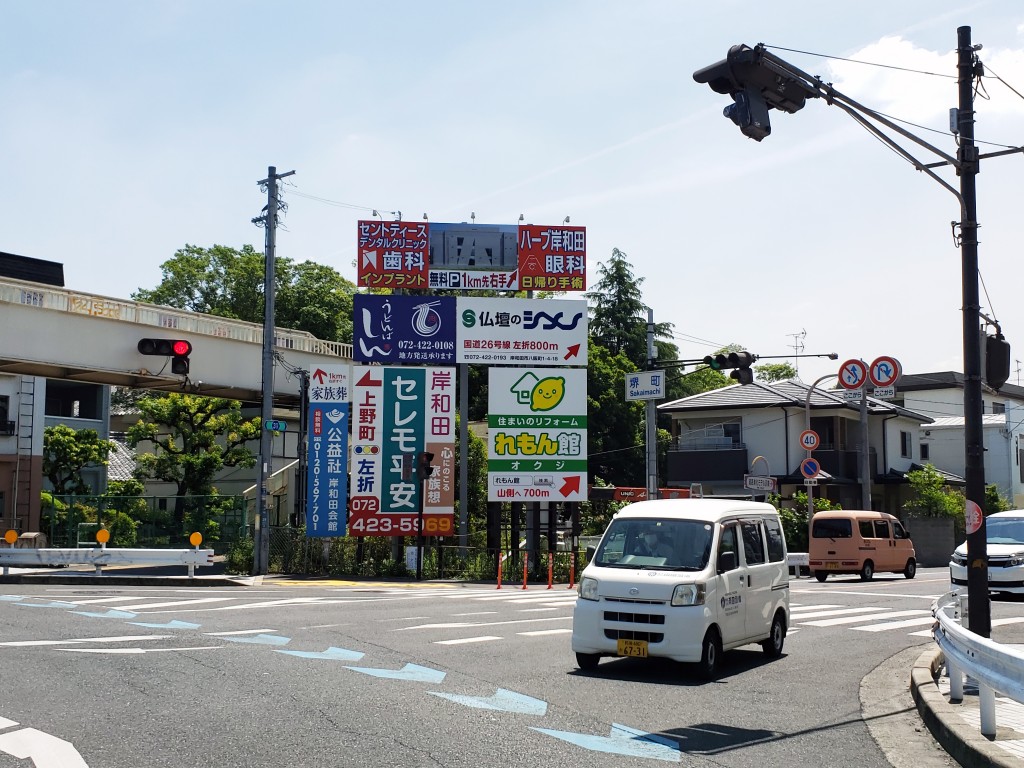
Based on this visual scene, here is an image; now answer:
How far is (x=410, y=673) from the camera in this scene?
11.3 metres

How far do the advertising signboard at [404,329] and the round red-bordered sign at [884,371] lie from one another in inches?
634

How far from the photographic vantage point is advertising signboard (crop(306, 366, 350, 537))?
105 ft

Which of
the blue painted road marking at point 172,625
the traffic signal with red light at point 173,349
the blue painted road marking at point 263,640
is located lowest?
the blue painted road marking at point 172,625

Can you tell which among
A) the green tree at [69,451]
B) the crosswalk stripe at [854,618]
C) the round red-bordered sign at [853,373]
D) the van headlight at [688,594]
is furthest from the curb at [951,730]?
the green tree at [69,451]

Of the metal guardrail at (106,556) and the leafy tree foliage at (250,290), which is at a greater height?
the leafy tree foliage at (250,290)

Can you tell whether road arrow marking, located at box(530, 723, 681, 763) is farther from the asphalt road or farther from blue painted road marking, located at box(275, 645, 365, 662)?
blue painted road marking, located at box(275, 645, 365, 662)

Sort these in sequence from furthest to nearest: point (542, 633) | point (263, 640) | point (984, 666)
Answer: point (542, 633)
point (263, 640)
point (984, 666)

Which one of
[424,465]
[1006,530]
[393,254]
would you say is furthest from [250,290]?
[1006,530]

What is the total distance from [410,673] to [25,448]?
4149 centimetres

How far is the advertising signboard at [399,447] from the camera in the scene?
3198cm

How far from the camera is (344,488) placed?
32.2 metres

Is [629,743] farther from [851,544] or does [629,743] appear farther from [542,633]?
[851,544]

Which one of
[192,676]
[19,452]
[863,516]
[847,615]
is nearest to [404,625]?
[192,676]

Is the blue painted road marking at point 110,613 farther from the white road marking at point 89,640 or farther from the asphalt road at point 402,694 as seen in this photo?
the white road marking at point 89,640
